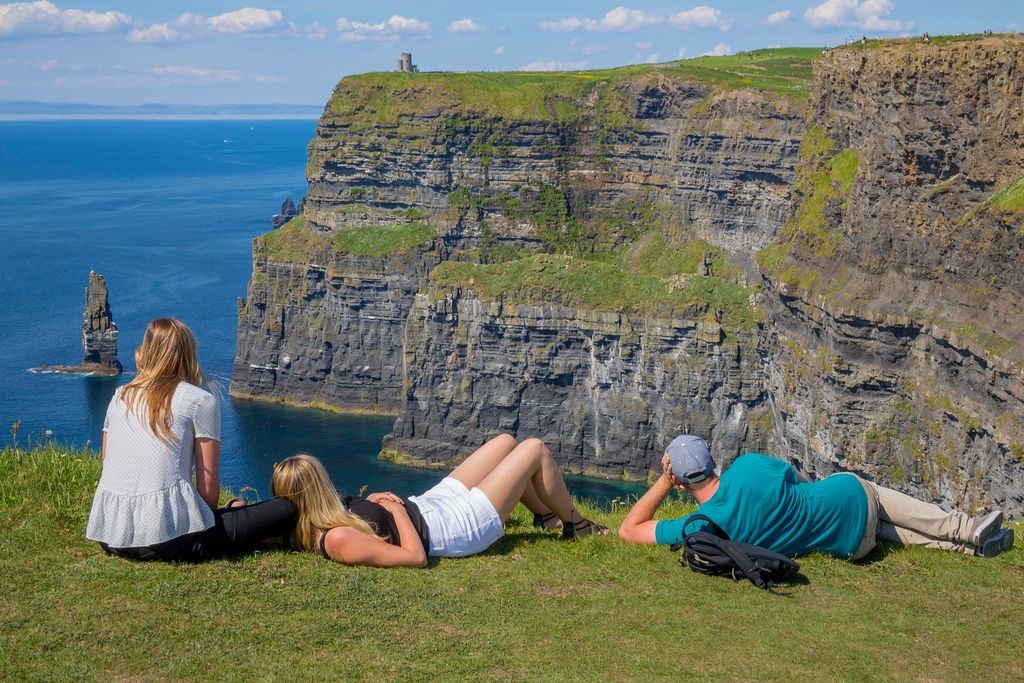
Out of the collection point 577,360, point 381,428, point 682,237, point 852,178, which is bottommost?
point 381,428

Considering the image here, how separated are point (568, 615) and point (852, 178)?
48604 mm

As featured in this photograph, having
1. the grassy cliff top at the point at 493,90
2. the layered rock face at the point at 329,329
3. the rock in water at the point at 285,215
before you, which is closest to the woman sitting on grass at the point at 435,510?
the layered rock face at the point at 329,329

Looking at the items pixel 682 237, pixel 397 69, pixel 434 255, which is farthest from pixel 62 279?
pixel 682 237

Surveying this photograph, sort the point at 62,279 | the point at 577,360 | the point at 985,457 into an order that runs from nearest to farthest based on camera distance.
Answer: the point at 985,457
the point at 577,360
the point at 62,279

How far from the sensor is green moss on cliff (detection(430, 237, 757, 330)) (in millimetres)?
79750

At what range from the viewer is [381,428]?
308ft

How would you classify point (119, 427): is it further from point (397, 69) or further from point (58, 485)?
point (397, 69)

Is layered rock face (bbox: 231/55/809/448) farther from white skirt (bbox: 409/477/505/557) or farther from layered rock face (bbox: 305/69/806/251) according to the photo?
white skirt (bbox: 409/477/505/557)

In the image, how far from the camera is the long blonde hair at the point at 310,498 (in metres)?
13.2

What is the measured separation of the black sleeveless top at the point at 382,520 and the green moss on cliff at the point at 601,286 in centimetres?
6527

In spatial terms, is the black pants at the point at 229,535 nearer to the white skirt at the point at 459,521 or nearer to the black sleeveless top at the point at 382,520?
the black sleeveless top at the point at 382,520

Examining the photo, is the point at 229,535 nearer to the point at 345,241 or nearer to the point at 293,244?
the point at 345,241

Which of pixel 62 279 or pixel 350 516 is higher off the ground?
pixel 350 516

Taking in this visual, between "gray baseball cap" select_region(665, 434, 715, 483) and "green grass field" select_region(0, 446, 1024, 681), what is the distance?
3.22 feet
